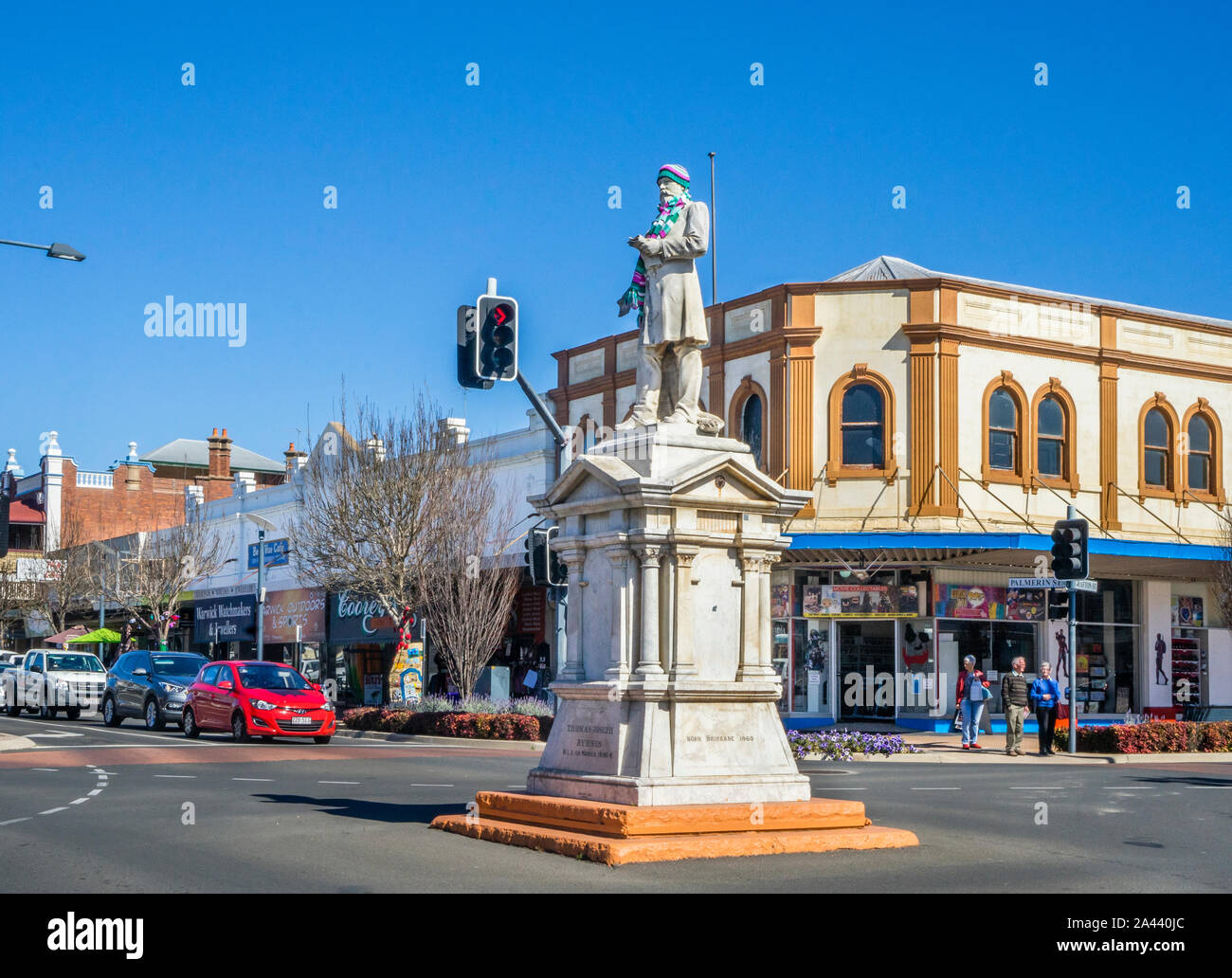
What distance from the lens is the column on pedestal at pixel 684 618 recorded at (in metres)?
10.6

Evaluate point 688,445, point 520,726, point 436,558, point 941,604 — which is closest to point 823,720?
point 941,604

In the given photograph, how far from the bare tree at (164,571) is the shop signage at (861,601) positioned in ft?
85.3

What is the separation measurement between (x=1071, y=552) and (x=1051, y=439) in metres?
8.61

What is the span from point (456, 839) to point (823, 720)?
68.3ft

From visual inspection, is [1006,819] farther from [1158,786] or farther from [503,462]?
[503,462]

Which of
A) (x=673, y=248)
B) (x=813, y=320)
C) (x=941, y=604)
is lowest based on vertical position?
(x=941, y=604)

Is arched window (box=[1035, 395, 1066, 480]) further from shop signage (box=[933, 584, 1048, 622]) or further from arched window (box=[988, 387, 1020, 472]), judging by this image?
shop signage (box=[933, 584, 1048, 622])

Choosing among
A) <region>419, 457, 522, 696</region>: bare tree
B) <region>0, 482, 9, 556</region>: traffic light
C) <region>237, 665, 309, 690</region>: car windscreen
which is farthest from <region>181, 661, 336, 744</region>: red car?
<region>419, 457, 522, 696</region>: bare tree

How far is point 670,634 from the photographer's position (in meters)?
10.6

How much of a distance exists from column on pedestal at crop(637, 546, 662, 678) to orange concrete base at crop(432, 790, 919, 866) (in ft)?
3.36

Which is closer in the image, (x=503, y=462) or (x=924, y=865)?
(x=924, y=865)

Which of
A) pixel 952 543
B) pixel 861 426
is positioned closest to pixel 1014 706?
pixel 952 543

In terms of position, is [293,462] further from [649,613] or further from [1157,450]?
[649,613]

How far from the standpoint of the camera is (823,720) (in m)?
30.7
